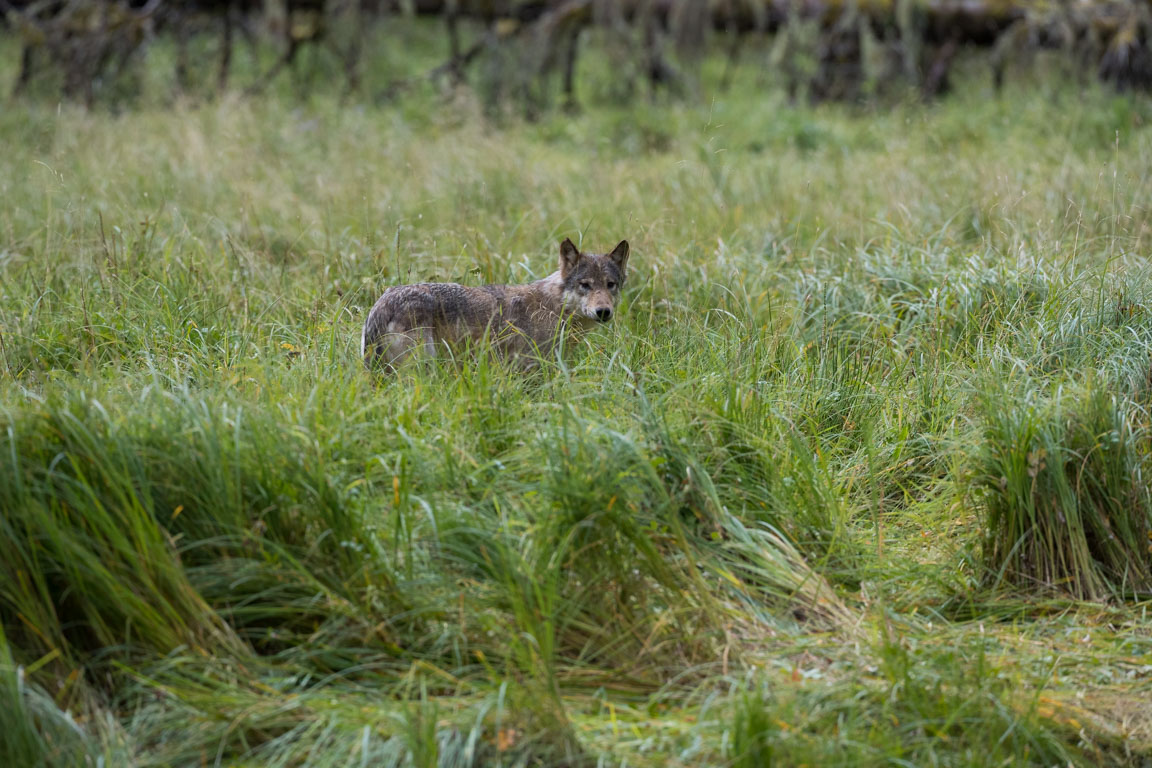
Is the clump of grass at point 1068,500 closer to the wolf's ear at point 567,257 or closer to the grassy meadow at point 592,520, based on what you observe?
the grassy meadow at point 592,520

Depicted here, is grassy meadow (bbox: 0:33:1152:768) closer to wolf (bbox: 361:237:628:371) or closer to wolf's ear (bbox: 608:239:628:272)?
wolf (bbox: 361:237:628:371)

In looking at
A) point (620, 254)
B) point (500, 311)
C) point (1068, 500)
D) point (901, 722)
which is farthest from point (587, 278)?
point (901, 722)

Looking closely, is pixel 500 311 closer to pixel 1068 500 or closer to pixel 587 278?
pixel 587 278

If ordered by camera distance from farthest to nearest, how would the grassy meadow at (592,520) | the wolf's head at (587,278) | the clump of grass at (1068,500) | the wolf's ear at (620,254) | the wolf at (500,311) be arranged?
the wolf's ear at (620,254) → the wolf's head at (587,278) → the wolf at (500,311) → the clump of grass at (1068,500) → the grassy meadow at (592,520)

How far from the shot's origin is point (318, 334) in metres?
5.14

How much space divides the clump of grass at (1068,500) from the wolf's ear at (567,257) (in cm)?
228

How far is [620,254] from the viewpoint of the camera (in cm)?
579

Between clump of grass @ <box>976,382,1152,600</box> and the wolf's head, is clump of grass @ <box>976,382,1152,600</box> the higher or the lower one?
A: the lower one

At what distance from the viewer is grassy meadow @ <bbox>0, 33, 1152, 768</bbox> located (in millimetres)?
3168

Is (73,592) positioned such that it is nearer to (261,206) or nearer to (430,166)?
(261,206)

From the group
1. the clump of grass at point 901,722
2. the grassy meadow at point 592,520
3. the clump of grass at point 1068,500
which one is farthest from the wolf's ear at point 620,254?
the clump of grass at point 901,722

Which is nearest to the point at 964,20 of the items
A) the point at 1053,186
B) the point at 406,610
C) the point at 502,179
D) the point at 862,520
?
the point at 1053,186

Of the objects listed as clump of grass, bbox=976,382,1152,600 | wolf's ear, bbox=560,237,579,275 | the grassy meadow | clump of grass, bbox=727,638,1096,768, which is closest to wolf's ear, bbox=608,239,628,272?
Answer: wolf's ear, bbox=560,237,579,275

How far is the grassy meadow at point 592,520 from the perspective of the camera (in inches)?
125
